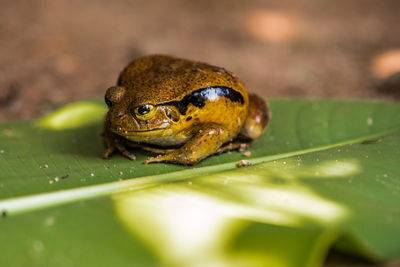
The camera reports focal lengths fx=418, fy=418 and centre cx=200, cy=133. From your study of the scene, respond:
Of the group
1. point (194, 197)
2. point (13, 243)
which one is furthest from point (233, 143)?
point (13, 243)

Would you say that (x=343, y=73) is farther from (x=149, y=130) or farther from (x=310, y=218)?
(x=310, y=218)

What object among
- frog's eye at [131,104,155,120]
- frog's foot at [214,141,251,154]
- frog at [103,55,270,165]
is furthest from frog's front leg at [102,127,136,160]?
frog's foot at [214,141,251,154]

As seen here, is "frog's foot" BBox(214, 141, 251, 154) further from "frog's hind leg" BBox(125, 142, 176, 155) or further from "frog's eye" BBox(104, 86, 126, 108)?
"frog's eye" BBox(104, 86, 126, 108)

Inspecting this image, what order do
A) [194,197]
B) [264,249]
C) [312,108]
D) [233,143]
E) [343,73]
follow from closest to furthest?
[264,249] < [194,197] < [233,143] < [312,108] < [343,73]

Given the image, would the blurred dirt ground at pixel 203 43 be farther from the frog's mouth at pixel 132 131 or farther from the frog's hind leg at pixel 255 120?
the frog's hind leg at pixel 255 120

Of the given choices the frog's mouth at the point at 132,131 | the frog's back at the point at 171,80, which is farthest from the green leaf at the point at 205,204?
the frog's back at the point at 171,80

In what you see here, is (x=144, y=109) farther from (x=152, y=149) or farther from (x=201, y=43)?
(x=201, y=43)
